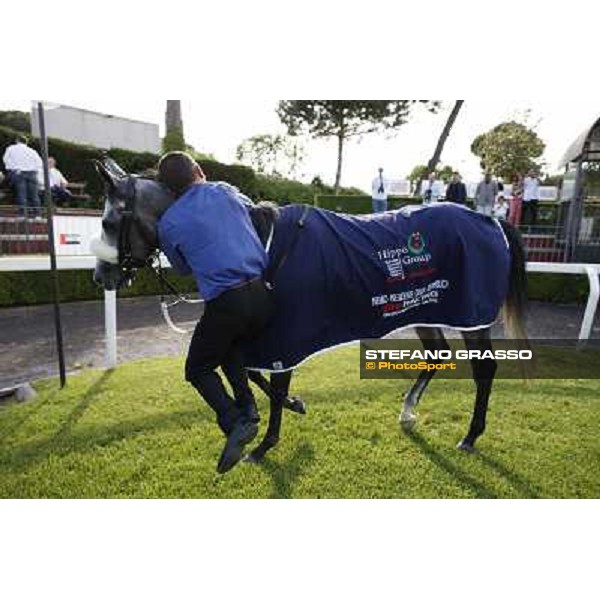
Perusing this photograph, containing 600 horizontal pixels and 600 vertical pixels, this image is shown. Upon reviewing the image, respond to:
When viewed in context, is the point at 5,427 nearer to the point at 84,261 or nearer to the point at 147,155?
the point at 84,261

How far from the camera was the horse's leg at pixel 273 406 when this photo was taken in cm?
286

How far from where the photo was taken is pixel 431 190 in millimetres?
10648

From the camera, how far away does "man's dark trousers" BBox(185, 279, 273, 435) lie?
221cm

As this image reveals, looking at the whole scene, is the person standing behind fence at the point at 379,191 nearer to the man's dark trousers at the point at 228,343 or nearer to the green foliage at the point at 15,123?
the man's dark trousers at the point at 228,343

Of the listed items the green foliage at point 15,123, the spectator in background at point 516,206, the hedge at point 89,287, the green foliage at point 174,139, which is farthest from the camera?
the spectator in background at point 516,206

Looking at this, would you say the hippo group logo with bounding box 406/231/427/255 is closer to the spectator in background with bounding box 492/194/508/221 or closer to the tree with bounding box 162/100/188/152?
the tree with bounding box 162/100/188/152

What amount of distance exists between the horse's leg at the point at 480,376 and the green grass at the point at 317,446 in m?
0.16

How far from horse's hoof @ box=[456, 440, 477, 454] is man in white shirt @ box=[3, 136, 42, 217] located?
7.36 metres

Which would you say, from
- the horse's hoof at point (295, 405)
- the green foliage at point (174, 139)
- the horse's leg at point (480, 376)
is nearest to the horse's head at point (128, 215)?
the horse's hoof at point (295, 405)

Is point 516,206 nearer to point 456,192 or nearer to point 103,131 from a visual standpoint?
point 456,192

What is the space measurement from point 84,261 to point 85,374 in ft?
3.60

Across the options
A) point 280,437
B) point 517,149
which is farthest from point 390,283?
point 517,149

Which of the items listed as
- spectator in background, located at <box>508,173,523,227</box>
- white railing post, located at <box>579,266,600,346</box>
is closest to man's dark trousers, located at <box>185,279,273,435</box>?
white railing post, located at <box>579,266,600,346</box>

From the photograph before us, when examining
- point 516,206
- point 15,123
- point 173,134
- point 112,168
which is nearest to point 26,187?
point 173,134
